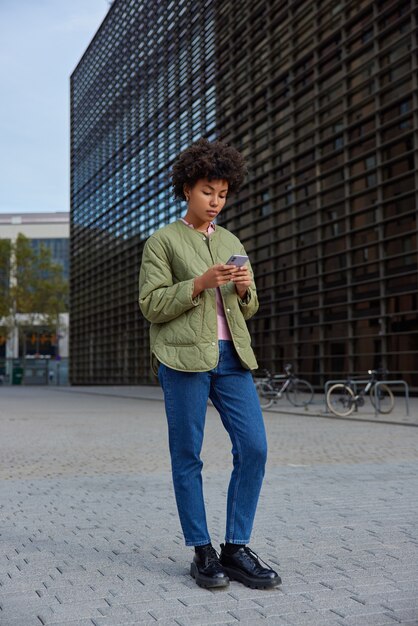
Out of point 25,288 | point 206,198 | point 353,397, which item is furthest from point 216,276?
point 25,288

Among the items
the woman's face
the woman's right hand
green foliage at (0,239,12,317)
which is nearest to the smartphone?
the woman's right hand

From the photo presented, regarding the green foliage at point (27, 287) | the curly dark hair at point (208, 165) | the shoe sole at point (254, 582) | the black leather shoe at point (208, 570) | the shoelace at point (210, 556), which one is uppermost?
the green foliage at point (27, 287)

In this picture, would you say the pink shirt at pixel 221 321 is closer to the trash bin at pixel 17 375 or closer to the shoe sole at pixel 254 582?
the shoe sole at pixel 254 582

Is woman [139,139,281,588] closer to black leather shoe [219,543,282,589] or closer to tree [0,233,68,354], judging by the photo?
black leather shoe [219,543,282,589]

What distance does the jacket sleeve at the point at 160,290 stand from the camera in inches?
125

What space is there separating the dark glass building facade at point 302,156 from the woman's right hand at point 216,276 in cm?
1799

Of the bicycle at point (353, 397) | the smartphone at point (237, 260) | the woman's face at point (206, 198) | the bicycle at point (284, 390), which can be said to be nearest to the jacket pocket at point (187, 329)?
the smartphone at point (237, 260)

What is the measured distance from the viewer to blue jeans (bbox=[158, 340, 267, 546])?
3250 millimetres

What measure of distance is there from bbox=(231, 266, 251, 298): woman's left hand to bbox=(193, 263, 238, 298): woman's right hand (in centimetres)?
3

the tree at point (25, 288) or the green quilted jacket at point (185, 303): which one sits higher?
the tree at point (25, 288)

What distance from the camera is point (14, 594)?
120 inches

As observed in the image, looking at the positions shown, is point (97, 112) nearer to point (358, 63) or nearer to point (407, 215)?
point (358, 63)

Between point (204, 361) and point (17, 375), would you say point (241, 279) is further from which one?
point (17, 375)

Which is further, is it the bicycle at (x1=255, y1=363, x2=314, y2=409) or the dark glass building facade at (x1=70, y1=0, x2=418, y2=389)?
the dark glass building facade at (x1=70, y1=0, x2=418, y2=389)
